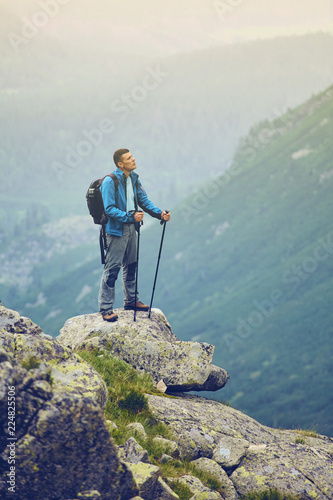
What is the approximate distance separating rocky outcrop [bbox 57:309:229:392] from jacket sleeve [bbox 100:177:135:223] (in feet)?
9.48

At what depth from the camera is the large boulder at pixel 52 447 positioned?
331 inches

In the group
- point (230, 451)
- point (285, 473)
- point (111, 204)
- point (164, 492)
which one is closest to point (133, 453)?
point (164, 492)

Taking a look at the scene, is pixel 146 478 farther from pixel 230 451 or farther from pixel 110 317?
pixel 110 317

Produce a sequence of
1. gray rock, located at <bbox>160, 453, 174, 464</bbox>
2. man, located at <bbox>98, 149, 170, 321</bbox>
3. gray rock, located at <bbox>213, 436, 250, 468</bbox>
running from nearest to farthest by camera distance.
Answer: gray rock, located at <bbox>160, 453, 174, 464</bbox> < gray rock, located at <bbox>213, 436, 250, 468</bbox> < man, located at <bbox>98, 149, 170, 321</bbox>

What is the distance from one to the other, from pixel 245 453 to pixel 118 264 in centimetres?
591

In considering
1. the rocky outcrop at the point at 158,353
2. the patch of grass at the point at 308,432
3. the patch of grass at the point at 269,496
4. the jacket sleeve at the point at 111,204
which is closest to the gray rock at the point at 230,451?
the patch of grass at the point at 269,496

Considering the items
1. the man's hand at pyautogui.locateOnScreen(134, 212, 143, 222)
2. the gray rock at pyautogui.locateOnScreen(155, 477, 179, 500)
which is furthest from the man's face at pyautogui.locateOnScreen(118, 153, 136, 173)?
the gray rock at pyautogui.locateOnScreen(155, 477, 179, 500)

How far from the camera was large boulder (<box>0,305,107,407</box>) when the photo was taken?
9.46 meters

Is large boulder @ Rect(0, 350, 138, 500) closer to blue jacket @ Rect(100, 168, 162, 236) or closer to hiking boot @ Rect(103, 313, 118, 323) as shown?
blue jacket @ Rect(100, 168, 162, 236)

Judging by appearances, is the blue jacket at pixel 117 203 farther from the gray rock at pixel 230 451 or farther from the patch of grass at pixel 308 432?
the patch of grass at pixel 308 432

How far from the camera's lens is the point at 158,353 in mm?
13875

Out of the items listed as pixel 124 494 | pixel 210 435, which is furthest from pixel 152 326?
pixel 124 494

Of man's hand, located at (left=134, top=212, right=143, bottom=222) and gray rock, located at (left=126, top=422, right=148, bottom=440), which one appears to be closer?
gray rock, located at (left=126, top=422, right=148, bottom=440)

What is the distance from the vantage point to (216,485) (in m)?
10.7
